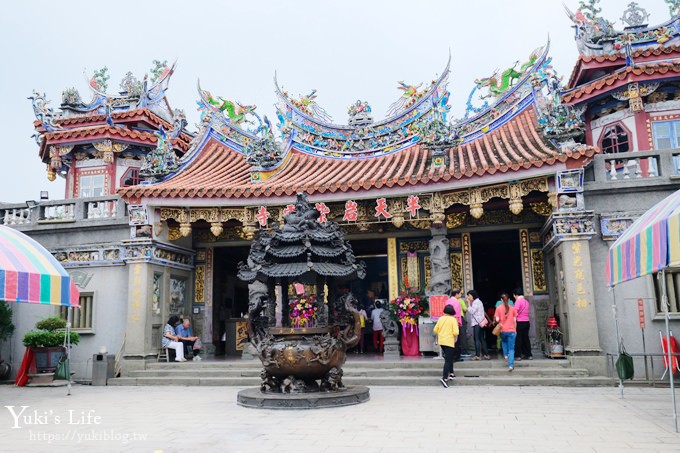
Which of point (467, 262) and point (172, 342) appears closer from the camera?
point (172, 342)

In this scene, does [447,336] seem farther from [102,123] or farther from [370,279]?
[102,123]

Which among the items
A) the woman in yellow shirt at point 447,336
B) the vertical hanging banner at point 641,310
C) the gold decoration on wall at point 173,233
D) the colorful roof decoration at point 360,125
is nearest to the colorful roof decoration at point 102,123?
the colorful roof decoration at point 360,125

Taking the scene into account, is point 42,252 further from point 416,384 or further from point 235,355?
point 416,384

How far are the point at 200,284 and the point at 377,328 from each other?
4.62 meters

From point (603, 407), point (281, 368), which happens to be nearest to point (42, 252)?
point (281, 368)

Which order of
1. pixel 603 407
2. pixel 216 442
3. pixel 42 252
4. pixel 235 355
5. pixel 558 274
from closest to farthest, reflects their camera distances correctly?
pixel 216 442, pixel 603 407, pixel 42 252, pixel 558 274, pixel 235 355

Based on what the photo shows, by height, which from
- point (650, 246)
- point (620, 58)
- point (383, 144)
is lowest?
point (650, 246)

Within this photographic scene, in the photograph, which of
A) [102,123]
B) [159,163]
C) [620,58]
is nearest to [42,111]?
[102,123]

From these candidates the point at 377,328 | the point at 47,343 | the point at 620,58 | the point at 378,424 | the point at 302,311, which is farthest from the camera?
the point at 620,58

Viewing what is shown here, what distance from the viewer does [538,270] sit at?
12414mm

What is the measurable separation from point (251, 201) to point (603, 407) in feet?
25.5

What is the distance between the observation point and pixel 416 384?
384 inches

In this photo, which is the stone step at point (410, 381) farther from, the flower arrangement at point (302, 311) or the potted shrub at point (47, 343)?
the flower arrangement at point (302, 311)

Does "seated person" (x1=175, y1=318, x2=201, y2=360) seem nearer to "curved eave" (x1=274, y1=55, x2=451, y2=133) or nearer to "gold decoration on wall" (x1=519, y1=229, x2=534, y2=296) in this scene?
"curved eave" (x1=274, y1=55, x2=451, y2=133)
